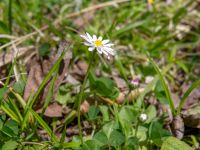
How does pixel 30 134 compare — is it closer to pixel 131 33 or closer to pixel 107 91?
pixel 107 91

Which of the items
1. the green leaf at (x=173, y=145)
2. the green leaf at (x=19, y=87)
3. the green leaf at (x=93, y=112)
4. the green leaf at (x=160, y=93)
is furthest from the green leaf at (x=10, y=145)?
the green leaf at (x=160, y=93)

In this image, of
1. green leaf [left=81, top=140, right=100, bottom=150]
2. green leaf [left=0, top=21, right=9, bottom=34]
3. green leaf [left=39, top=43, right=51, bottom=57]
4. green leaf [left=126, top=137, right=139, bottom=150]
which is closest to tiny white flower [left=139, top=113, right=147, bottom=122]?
green leaf [left=126, top=137, right=139, bottom=150]

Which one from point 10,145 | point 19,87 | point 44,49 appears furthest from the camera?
point 44,49

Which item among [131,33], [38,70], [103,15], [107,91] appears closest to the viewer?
[107,91]

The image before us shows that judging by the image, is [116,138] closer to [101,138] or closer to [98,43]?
[101,138]

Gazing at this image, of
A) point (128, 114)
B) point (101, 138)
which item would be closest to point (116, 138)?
point (101, 138)

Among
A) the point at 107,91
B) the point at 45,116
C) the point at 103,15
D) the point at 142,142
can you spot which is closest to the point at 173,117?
the point at 142,142

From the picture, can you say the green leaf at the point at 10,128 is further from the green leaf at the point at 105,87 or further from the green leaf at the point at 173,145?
the green leaf at the point at 173,145
